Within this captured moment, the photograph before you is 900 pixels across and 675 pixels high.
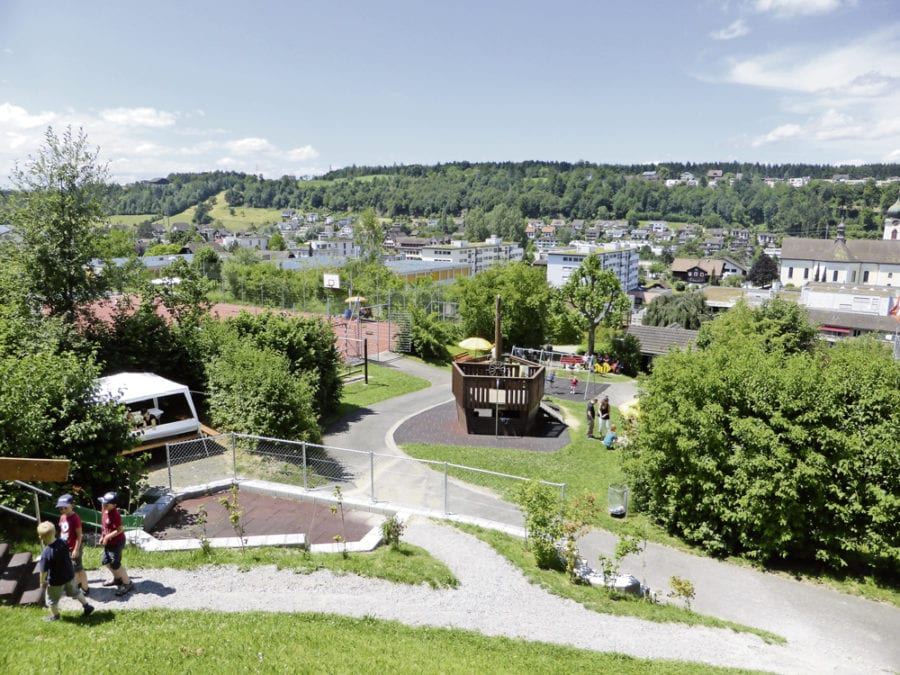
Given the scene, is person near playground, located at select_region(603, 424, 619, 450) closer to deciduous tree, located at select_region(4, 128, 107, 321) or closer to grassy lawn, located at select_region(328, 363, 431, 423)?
grassy lawn, located at select_region(328, 363, 431, 423)

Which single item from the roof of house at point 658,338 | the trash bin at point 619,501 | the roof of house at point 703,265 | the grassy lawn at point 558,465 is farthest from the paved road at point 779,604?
the roof of house at point 703,265

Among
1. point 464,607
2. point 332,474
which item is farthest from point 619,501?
point 332,474

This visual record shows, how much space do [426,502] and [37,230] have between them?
14.1 meters

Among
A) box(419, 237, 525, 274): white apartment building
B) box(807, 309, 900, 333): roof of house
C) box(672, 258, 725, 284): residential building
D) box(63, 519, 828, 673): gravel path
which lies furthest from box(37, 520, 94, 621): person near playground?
box(672, 258, 725, 284): residential building

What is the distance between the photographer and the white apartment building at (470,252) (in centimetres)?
13512

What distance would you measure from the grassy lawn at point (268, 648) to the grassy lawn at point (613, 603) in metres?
1.55

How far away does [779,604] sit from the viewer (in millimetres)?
11438

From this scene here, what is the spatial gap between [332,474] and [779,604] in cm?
951

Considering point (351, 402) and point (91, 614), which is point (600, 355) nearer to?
point (351, 402)

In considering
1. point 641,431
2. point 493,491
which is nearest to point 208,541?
point 493,491

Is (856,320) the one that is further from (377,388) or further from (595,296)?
(377,388)

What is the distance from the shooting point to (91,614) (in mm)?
7840

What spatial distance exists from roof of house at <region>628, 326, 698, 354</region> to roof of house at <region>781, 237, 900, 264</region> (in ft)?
214

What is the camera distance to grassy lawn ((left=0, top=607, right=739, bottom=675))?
22.2ft
